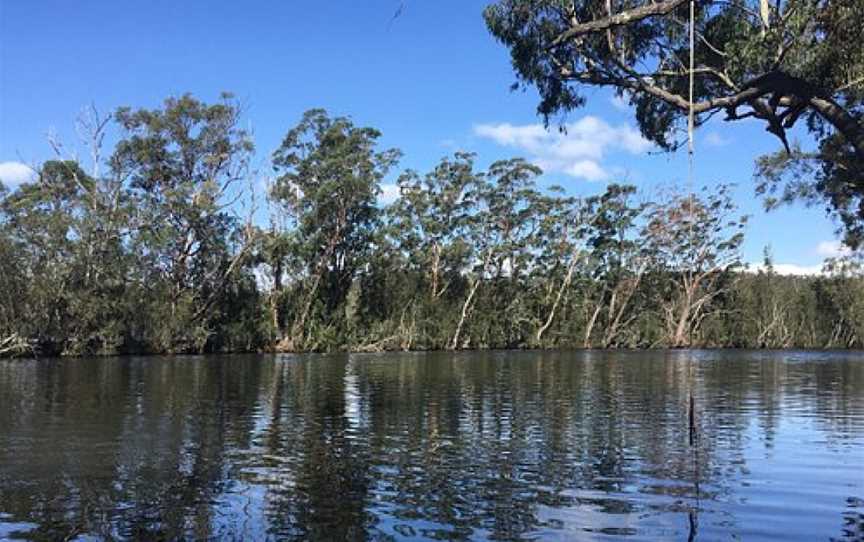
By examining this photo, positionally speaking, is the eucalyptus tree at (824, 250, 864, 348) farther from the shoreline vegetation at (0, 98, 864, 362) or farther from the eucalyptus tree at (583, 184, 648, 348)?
the eucalyptus tree at (583, 184, 648, 348)

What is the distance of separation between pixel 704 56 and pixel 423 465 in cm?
841

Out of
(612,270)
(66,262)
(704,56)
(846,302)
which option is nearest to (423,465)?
(704,56)

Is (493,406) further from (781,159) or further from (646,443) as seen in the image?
(781,159)

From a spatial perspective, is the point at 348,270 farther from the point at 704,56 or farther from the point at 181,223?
the point at 704,56

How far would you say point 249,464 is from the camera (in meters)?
12.1

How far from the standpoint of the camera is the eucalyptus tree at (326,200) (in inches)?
2290

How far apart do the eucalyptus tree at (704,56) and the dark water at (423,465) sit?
16.4 feet

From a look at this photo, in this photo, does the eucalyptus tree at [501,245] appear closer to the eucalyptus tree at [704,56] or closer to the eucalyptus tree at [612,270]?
the eucalyptus tree at [612,270]

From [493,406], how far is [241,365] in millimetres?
21440

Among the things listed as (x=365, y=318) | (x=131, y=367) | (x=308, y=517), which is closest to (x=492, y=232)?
(x=365, y=318)

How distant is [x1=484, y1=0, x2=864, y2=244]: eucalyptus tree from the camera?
11039 millimetres

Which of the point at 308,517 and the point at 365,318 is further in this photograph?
the point at 365,318

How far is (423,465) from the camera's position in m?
12.1

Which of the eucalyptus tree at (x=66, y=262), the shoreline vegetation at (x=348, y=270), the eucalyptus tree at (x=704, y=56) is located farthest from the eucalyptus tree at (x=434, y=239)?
the eucalyptus tree at (x=704, y=56)
